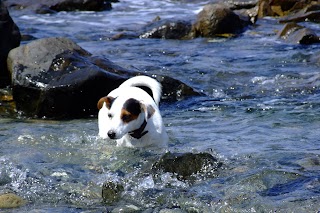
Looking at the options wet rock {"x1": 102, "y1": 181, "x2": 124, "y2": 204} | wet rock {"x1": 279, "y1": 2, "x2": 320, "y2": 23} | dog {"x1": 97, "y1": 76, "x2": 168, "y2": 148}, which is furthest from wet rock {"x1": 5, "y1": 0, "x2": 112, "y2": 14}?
wet rock {"x1": 102, "y1": 181, "x2": 124, "y2": 204}

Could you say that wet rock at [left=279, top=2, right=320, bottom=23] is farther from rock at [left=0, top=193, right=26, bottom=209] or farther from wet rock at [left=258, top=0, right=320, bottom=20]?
rock at [left=0, top=193, right=26, bottom=209]

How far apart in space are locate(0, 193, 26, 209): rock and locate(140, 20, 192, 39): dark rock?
10.1 metres

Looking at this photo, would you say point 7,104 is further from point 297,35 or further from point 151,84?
point 297,35

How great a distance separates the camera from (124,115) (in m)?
6.62

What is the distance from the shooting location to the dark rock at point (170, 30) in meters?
15.4

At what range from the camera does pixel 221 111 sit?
9.09m

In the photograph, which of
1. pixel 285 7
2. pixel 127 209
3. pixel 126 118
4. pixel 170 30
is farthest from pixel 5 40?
pixel 285 7

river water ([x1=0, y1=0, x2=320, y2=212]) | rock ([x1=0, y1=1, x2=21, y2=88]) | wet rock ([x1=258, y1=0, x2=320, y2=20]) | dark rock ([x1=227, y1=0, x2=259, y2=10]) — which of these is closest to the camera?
river water ([x1=0, y1=0, x2=320, y2=212])

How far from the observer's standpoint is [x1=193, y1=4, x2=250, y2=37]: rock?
15312 millimetres

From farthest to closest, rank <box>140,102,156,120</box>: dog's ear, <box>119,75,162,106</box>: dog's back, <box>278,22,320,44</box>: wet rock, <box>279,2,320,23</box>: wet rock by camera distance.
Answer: <box>279,2,320,23</box>: wet rock, <box>278,22,320,44</box>: wet rock, <box>119,75,162,106</box>: dog's back, <box>140,102,156,120</box>: dog's ear

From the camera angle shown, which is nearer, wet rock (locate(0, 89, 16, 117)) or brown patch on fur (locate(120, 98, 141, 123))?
brown patch on fur (locate(120, 98, 141, 123))

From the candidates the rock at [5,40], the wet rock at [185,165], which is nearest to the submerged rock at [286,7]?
the rock at [5,40]

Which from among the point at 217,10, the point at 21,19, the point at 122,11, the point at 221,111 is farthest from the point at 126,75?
the point at 122,11

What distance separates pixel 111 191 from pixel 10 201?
797 mm
